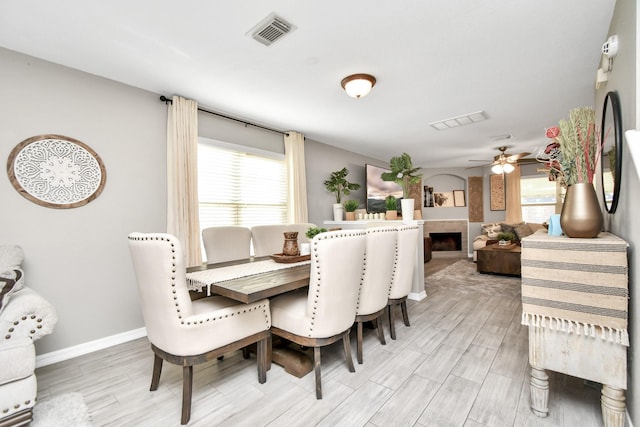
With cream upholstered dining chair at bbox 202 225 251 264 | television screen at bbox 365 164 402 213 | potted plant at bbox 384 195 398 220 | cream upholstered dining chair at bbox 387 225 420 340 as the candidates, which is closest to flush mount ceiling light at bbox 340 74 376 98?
cream upholstered dining chair at bbox 387 225 420 340

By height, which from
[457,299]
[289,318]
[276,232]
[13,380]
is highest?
[276,232]

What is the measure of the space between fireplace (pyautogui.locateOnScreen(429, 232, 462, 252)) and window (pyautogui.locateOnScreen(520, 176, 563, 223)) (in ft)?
5.55

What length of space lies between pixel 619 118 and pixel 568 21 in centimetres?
95

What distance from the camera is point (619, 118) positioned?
152 cm

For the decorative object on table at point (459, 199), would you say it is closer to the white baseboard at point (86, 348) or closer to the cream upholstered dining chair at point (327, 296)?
the cream upholstered dining chair at point (327, 296)

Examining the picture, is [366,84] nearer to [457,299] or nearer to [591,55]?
[591,55]

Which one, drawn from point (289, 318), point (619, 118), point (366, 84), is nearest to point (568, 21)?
point (619, 118)

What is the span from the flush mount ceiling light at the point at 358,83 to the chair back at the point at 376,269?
1414 millimetres

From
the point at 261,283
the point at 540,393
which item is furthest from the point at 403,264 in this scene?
the point at 261,283

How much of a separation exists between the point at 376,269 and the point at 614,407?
1.38 m

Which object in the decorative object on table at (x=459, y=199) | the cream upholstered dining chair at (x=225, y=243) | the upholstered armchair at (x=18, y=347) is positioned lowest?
the upholstered armchair at (x=18, y=347)

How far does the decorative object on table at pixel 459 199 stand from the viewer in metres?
7.90

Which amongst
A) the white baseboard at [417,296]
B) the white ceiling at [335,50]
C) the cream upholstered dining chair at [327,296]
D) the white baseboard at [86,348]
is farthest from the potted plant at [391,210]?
the white baseboard at [86,348]

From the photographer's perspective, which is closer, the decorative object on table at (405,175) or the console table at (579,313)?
the console table at (579,313)
